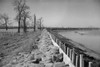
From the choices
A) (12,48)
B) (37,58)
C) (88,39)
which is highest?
(37,58)

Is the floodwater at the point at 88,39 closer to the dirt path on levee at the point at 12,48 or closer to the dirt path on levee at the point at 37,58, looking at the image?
the dirt path on levee at the point at 37,58

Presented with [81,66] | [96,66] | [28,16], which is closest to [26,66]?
[81,66]

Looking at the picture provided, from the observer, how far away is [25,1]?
32844 millimetres

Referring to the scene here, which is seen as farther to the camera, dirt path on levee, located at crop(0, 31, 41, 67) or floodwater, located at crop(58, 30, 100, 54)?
floodwater, located at crop(58, 30, 100, 54)

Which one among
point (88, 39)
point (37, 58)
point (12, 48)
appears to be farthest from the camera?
point (88, 39)

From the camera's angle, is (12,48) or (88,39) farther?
(88,39)

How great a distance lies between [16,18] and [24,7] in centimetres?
378

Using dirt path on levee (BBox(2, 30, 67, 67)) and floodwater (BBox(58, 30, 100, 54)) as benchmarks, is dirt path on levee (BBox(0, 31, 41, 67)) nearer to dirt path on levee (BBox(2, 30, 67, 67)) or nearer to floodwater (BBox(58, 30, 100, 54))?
dirt path on levee (BBox(2, 30, 67, 67))

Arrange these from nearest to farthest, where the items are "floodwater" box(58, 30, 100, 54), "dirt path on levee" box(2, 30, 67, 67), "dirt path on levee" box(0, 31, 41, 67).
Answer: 1. "dirt path on levee" box(2, 30, 67, 67)
2. "dirt path on levee" box(0, 31, 41, 67)
3. "floodwater" box(58, 30, 100, 54)

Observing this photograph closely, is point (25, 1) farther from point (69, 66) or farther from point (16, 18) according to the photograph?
point (69, 66)

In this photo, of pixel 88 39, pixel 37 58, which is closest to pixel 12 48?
pixel 37 58

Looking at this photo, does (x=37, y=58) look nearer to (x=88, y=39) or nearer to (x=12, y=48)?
(x=12, y=48)

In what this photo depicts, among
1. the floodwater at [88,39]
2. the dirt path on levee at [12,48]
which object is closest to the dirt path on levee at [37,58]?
the dirt path on levee at [12,48]

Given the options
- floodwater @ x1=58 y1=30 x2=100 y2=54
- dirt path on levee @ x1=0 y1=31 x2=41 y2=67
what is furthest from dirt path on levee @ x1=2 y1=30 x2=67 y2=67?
floodwater @ x1=58 y1=30 x2=100 y2=54
